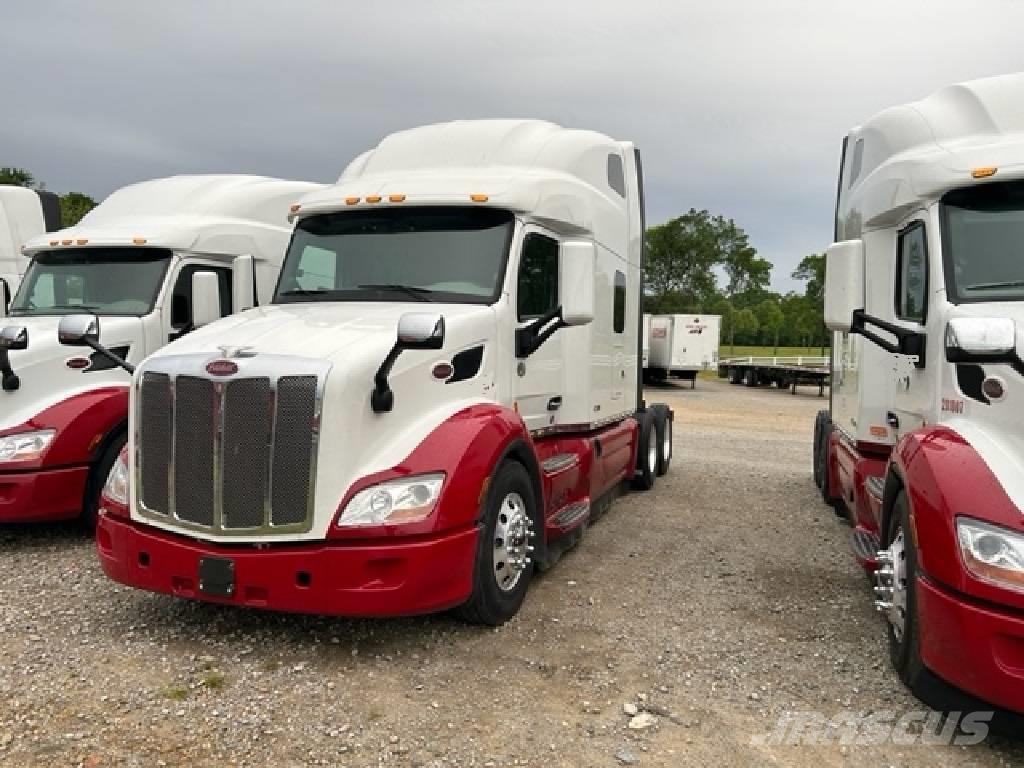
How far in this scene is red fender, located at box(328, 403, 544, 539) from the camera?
4.18 m

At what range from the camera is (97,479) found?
6.57 metres

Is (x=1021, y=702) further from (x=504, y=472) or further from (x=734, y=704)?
(x=504, y=472)

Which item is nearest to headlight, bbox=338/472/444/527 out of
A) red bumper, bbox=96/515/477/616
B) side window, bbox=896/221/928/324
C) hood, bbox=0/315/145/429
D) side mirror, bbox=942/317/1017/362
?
red bumper, bbox=96/515/477/616

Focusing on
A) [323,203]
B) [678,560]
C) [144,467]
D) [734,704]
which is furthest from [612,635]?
[323,203]

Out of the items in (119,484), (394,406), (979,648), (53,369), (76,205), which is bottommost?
(979,648)

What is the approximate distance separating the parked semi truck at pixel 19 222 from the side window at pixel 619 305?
25.1 ft

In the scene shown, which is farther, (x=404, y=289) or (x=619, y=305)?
(x=619, y=305)

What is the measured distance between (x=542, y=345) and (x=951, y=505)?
3.07m

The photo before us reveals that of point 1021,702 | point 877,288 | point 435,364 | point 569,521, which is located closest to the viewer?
point 1021,702

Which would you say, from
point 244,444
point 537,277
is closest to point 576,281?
point 537,277

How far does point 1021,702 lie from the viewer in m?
3.17

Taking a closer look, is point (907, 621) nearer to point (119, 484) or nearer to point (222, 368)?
point (222, 368)

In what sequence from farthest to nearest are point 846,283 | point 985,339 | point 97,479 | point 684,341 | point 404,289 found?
1. point 684,341
2. point 97,479
3. point 404,289
4. point 846,283
5. point 985,339

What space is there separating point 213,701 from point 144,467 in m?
1.40
